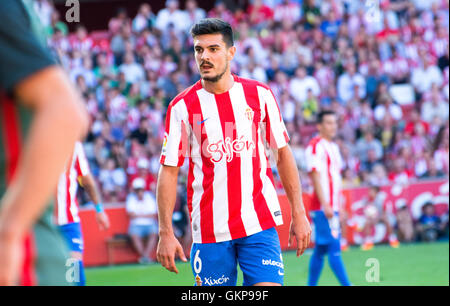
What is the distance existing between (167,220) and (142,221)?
Answer: 8516 millimetres

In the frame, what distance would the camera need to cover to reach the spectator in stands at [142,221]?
43.1 ft

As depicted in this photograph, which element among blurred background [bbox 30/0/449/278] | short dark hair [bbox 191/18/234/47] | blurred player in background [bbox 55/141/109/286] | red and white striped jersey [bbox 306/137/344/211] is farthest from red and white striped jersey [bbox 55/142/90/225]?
blurred background [bbox 30/0/449/278]

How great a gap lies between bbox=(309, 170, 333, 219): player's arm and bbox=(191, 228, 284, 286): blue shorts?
11.5ft

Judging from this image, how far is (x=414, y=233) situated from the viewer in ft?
46.6

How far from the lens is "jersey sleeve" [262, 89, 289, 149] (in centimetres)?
493

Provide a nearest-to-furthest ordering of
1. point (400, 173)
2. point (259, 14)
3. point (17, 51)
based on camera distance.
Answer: point (17, 51)
point (400, 173)
point (259, 14)

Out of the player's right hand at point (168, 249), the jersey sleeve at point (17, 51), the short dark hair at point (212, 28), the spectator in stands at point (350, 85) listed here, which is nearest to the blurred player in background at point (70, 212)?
the player's right hand at point (168, 249)

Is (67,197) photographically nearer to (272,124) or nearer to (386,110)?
(272,124)

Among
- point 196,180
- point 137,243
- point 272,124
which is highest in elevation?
point 272,124

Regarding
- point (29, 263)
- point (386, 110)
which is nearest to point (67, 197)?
point (29, 263)

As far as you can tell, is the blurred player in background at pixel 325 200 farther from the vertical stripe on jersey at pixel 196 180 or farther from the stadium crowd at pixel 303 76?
the stadium crowd at pixel 303 76

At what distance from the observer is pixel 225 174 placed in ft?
15.8
